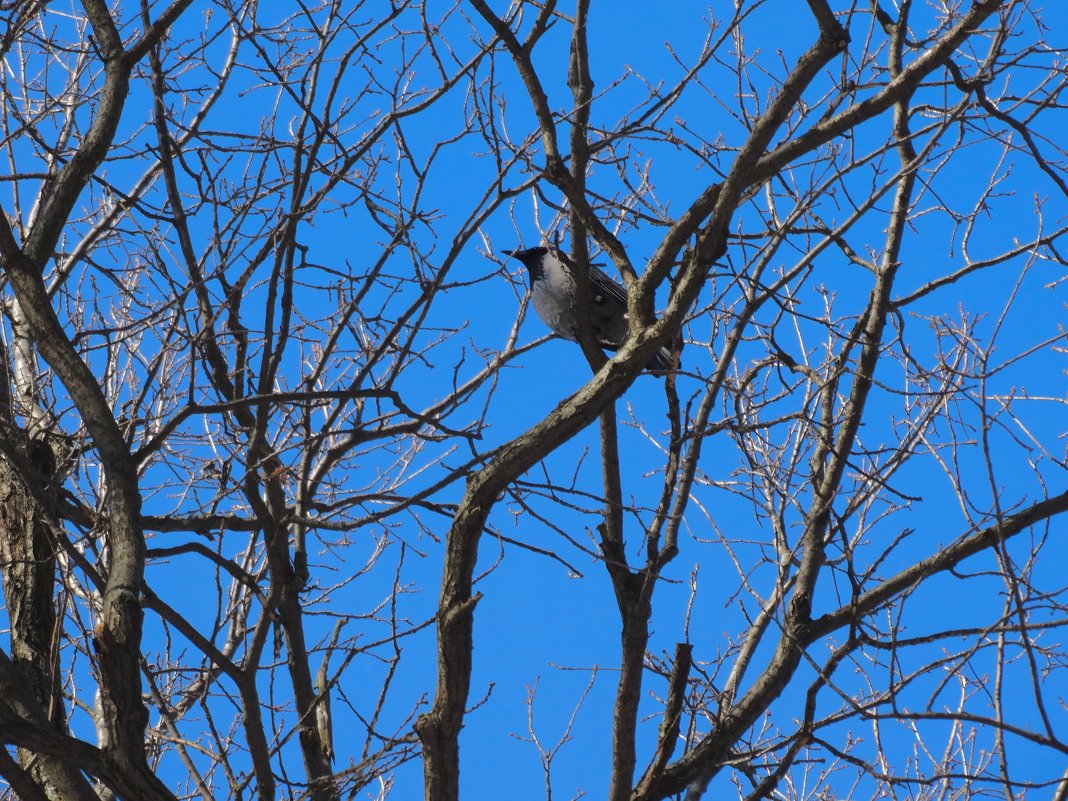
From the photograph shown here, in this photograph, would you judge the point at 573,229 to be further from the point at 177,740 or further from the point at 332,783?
the point at 177,740

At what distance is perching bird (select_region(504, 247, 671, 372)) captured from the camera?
5.16m

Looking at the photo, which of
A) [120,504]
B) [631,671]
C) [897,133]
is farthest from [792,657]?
[120,504]

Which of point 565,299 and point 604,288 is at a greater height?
point 604,288

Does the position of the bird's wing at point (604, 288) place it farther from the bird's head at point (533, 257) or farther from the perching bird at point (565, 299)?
the bird's head at point (533, 257)

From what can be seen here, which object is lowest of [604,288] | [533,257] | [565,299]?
[565,299]

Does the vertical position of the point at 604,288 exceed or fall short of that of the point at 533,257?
it falls short

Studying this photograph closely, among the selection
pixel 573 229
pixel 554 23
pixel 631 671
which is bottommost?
pixel 631 671

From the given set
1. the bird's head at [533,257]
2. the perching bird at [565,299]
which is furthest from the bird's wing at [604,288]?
the bird's head at [533,257]

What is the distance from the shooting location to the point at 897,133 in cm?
386

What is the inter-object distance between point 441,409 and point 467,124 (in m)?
0.98

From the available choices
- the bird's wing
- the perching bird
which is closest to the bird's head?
→ the perching bird

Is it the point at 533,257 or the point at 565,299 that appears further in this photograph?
the point at 533,257

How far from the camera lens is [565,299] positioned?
525 centimetres

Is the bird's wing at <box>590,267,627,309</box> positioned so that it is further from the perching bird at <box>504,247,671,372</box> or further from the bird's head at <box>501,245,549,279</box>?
the bird's head at <box>501,245,549,279</box>
